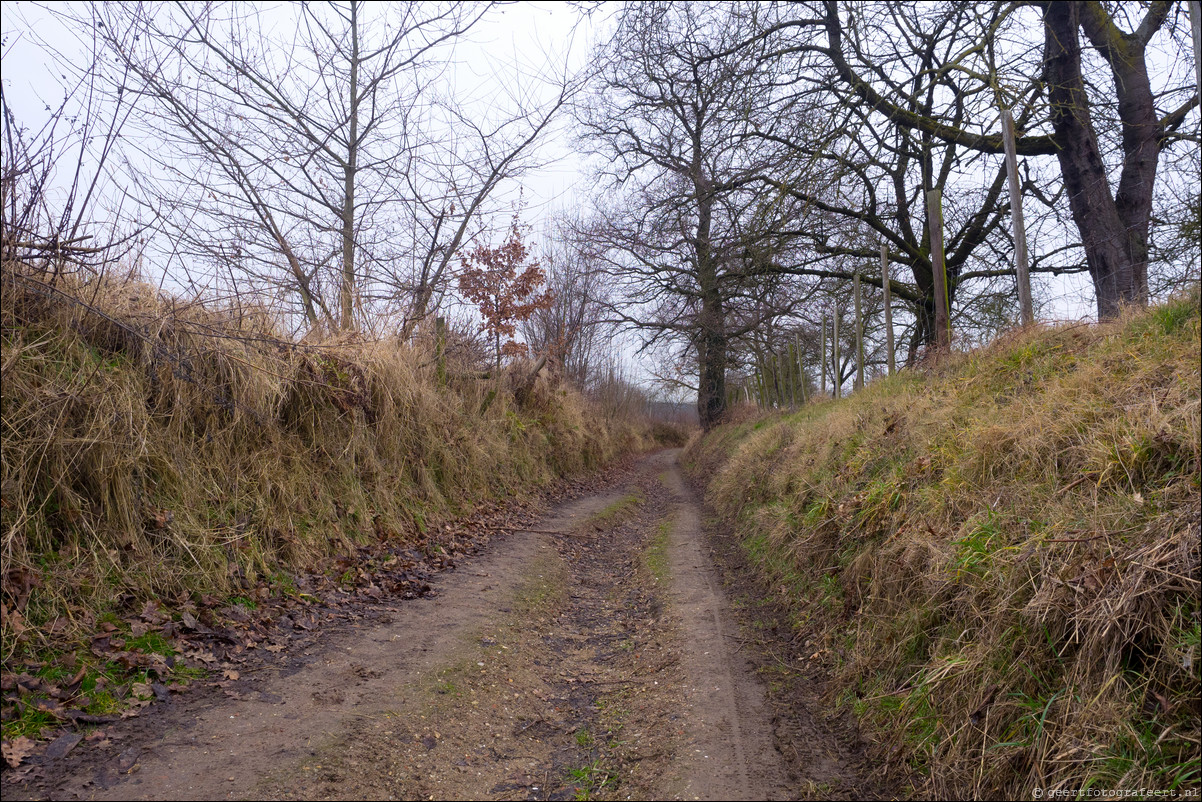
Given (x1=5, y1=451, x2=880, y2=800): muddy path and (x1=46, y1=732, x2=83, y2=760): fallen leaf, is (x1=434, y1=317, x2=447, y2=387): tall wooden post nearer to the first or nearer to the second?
(x1=5, y1=451, x2=880, y2=800): muddy path

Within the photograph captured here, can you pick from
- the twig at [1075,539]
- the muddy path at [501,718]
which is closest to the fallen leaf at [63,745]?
the muddy path at [501,718]

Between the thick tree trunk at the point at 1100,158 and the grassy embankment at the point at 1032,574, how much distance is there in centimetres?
374

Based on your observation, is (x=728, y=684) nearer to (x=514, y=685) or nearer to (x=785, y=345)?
(x=514, y=685)

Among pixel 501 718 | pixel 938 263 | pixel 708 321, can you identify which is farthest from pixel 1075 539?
pixel 708 321

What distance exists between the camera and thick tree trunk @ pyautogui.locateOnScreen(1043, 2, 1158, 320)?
8328mm

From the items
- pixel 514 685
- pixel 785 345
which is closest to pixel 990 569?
pixel 514 685

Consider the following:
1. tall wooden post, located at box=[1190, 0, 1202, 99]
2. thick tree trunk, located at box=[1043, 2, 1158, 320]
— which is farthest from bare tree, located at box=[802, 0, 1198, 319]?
tall wooden post, located at box=[1190, 0, 1202, 99]

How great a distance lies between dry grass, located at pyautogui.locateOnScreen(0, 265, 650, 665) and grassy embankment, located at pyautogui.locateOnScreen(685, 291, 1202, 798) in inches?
172

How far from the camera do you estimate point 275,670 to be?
402 cm

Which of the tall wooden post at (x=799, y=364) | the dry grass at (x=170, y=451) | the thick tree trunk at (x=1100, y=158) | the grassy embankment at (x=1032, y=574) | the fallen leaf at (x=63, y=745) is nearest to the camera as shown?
the grassy embankment at (x=1032, y=574)

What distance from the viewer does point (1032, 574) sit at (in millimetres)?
3098

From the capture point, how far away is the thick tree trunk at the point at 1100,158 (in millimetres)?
8328

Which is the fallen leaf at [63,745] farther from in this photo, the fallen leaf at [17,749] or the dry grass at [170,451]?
the dry grass at [170,451]

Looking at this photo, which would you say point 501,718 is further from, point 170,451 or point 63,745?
point 170,451
